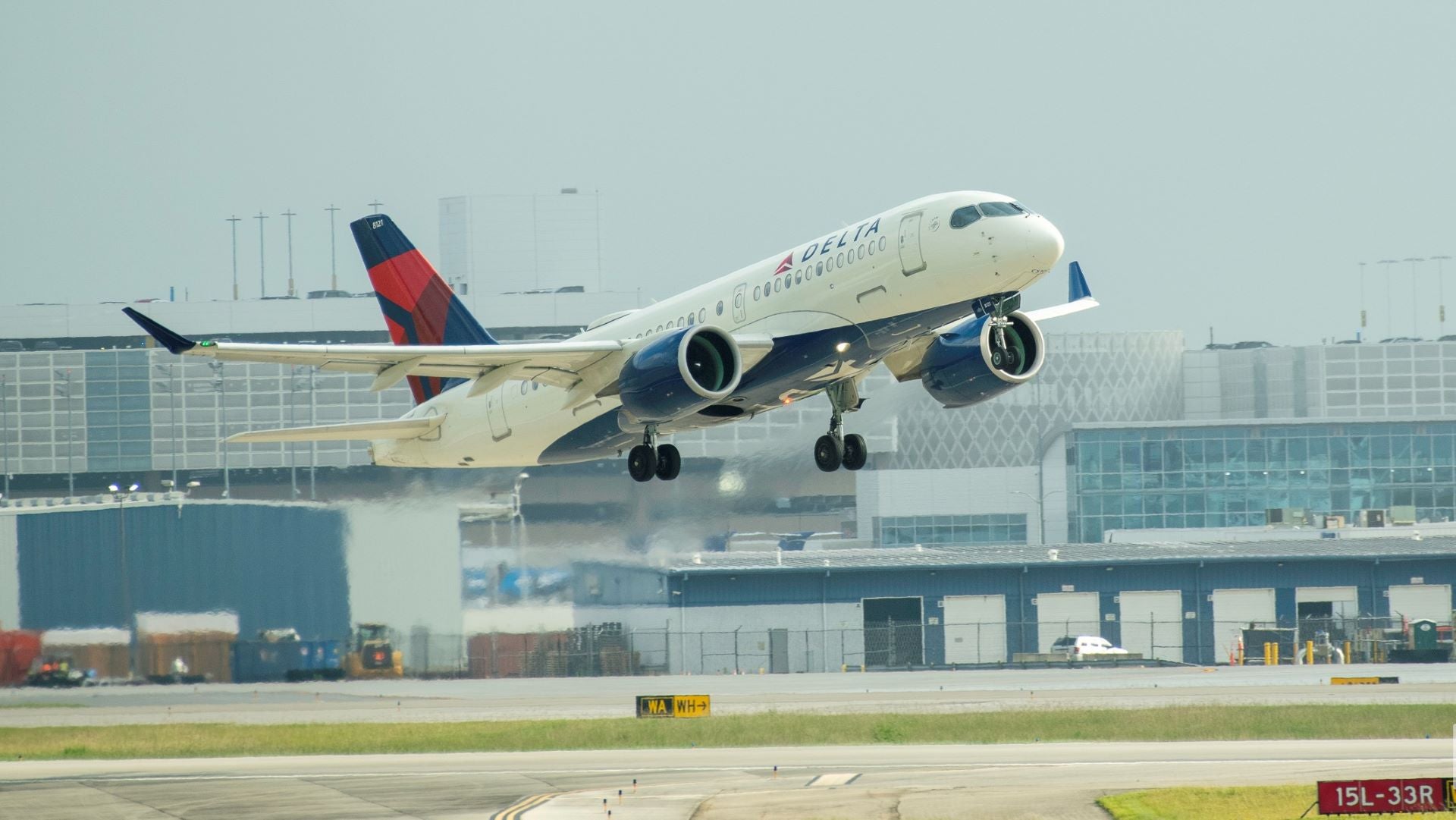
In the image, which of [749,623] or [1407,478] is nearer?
[749,623]

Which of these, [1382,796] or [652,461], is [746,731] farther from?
[1382,796]

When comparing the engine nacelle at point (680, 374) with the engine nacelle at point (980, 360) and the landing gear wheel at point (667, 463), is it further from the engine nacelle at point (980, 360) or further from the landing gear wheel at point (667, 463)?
the engine nacelle at point (980, 360)

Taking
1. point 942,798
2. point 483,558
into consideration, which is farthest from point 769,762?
point 483,558

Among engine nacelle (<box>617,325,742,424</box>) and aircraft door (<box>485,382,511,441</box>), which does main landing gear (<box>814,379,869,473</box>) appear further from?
aircraft door (<box>485,382,511,441</box>)

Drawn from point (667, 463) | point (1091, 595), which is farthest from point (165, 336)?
point (1091, 595)

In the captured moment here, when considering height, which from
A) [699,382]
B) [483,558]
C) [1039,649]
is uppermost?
[699,382]

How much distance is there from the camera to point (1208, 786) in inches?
1517

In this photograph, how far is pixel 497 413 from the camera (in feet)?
155

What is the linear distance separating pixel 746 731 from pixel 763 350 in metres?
15.0

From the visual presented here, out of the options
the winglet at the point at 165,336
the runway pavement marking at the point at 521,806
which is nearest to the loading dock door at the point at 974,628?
the runway pavement marking at the point at 521,806

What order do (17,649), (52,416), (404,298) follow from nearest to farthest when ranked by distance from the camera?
(404,298), (17,649), (52,416)

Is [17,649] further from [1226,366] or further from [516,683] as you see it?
[1226,366]

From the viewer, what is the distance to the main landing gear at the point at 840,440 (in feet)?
146

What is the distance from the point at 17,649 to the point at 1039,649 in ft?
141
